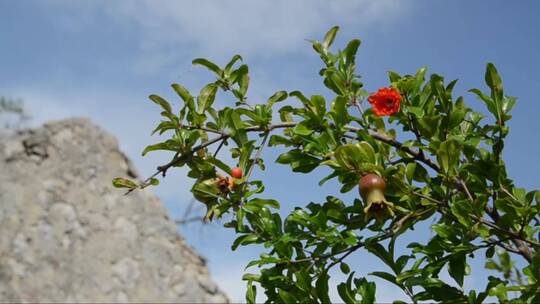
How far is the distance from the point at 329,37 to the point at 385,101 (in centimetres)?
27

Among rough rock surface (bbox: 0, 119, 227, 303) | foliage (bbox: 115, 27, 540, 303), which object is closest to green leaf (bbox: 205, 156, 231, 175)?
foliage (bbox: 115, 27, 540, 303)

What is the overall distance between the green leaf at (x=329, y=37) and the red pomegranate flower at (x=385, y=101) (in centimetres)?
24

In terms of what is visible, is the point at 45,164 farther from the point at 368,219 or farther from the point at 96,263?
the point at 368,219

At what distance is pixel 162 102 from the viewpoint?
1.43 m

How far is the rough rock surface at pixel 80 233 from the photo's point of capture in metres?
5.71

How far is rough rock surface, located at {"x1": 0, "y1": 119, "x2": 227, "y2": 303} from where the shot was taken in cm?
571

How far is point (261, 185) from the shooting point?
141cm

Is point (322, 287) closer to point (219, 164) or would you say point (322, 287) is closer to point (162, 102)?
point (219, 164)

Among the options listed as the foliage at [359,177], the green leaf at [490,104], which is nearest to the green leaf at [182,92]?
the foliage at [359,177]

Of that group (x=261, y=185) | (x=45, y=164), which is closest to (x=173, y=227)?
(x=45, y=164)

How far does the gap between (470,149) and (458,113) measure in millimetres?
72

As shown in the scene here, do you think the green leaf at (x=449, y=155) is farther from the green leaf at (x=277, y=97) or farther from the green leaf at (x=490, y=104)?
the green leaf at (x=277, y=97)

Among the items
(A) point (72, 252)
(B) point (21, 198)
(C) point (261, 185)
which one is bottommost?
(C) point (261, 185)

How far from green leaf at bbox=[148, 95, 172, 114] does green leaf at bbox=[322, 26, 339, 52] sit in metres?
0.37
